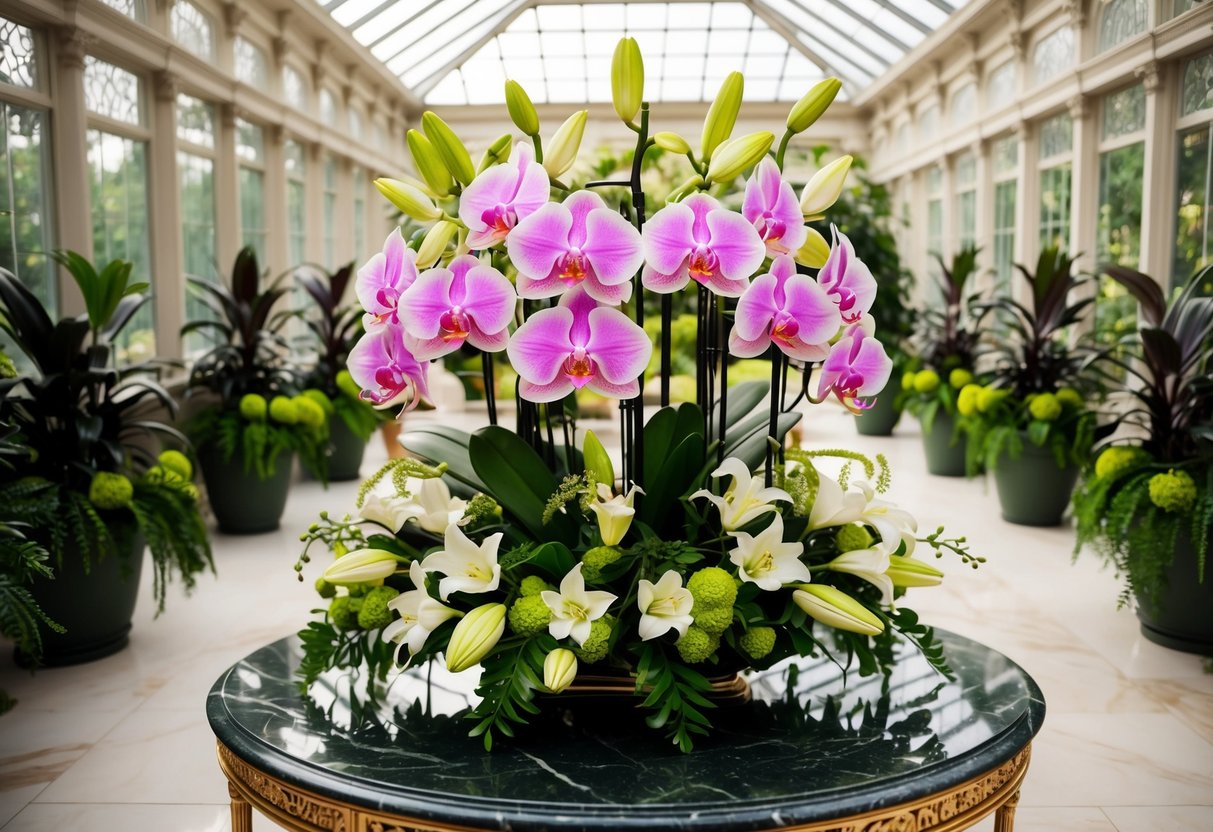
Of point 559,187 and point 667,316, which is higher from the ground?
point 559,187

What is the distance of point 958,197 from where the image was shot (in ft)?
35.7

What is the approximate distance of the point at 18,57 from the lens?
467cm

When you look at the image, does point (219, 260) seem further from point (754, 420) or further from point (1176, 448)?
point (754, 420)

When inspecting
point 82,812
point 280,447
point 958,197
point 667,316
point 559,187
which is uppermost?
point 958,197

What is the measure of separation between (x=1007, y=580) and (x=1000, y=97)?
19.8 ft

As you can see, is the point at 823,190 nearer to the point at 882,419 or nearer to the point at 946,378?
the point at 946,378

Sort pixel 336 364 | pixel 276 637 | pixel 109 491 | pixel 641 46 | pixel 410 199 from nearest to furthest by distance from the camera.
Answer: pixel 410 199, pixel 109 491, pixel 276 637, pixel 336 364, pixel 641 46

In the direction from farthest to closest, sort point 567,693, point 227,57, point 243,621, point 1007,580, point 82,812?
point 227,57
point 1007,580
point 243,621
point 82,812
point 567,693

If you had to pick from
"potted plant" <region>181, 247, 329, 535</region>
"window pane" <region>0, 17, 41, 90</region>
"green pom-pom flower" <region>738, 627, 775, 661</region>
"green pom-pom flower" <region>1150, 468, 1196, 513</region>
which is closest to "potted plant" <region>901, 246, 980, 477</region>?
"green pom-pom flower" <region>1150, 468, 1196, 513</region>

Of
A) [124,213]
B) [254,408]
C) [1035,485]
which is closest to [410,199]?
[254,408]

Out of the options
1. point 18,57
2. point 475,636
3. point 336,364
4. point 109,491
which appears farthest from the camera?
point 336,364

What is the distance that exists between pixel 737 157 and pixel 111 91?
212 inches

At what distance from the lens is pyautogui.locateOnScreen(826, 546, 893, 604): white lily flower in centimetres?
129

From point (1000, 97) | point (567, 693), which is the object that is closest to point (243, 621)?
point (567, 693)
